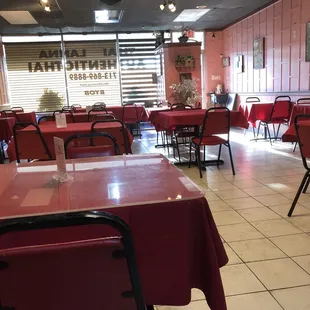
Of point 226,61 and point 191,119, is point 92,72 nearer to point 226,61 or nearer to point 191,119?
point 226,61

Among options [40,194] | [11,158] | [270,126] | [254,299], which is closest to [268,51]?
[270,126]

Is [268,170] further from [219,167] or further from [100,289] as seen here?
[100,289]

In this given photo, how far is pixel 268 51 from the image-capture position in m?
8.29

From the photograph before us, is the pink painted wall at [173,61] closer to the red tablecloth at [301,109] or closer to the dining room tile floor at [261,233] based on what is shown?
the red tablecloth at [301,109]

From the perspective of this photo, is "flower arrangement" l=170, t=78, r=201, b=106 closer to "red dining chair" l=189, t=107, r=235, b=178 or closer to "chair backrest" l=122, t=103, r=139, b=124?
"chair backrest" l=122, t=103, r=139, b=124

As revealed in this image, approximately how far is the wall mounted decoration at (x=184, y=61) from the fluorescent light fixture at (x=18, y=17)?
374 centimetres

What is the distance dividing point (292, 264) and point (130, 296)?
1.66m

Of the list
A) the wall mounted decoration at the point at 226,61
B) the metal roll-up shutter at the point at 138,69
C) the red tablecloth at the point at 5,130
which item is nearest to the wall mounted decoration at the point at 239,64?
the wall mounted decoration at the point at 226,61

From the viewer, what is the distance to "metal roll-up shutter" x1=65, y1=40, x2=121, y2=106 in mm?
11133

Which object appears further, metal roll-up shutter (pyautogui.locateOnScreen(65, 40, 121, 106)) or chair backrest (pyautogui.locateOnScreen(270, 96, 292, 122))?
metal roll-up shutter (pyautogui.locateOnScreen(65, 40, 121, 106))

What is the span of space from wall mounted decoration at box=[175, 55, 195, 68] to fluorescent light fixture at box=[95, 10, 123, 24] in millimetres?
1872

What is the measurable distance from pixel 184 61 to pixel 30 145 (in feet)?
23.2

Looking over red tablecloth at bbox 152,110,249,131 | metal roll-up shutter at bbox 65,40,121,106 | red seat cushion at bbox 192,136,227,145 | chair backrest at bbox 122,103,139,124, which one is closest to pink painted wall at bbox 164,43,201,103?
chair backrest at bbox 122,103,139,124

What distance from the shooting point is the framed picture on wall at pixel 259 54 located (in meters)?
8.50
